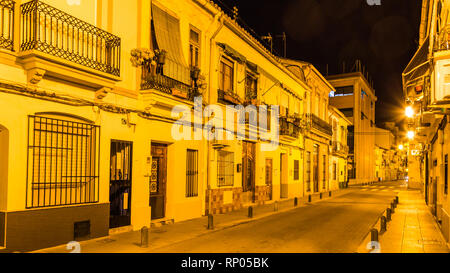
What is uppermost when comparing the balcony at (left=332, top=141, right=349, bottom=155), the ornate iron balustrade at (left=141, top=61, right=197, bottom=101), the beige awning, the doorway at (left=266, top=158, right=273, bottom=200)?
the beige awning

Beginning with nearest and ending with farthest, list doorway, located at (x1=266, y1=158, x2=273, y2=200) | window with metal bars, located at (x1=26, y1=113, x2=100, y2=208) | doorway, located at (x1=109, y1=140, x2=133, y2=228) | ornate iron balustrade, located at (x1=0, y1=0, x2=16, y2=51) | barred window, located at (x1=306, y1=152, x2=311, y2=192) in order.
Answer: ornate iron balustrade, located at (x1=0, y1=0, x2=16, y2=51) < window with metal bars, located at (x1=26, y1=113, x2=100, y2=208) < doorway, located at (x1=109, y1=140, x2=133, y2=228) < doorway, located at (x1=266, y1=158, x2=273, y2=200) < barred window, located at (x1=306, y1=152, x2=311, y2=192)

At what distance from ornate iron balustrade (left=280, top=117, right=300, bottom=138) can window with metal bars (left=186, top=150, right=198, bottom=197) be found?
910cm

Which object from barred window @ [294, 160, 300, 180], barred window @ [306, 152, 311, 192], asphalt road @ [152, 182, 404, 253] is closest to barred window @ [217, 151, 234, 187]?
asphalt road @ [152, 182, 404, 253]

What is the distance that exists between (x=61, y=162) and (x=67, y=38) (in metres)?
3.20

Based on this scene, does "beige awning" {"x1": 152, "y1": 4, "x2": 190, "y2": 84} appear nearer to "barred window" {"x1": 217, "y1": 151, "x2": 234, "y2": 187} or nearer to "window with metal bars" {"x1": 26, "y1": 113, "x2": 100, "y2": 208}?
"window with metal bars" {"x1": 26, "y1": 113, "x2": 100, "y2": 208}

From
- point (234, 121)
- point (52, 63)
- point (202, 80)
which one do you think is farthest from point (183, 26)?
point (52, 63)

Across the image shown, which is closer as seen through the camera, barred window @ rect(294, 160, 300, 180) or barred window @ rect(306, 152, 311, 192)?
barred window @ rect(294, 160, 300, 180)

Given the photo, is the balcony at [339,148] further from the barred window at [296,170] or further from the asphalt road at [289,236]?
the asphalt road at [289,236]

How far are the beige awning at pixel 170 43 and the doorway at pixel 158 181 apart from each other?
275cm

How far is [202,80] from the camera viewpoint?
15398 mm

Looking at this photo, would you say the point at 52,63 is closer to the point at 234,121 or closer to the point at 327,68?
the point at 234,121

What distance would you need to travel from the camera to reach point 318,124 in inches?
1280

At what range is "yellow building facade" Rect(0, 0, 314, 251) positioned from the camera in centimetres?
871

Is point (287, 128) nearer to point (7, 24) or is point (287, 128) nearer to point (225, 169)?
point (225, 169)
